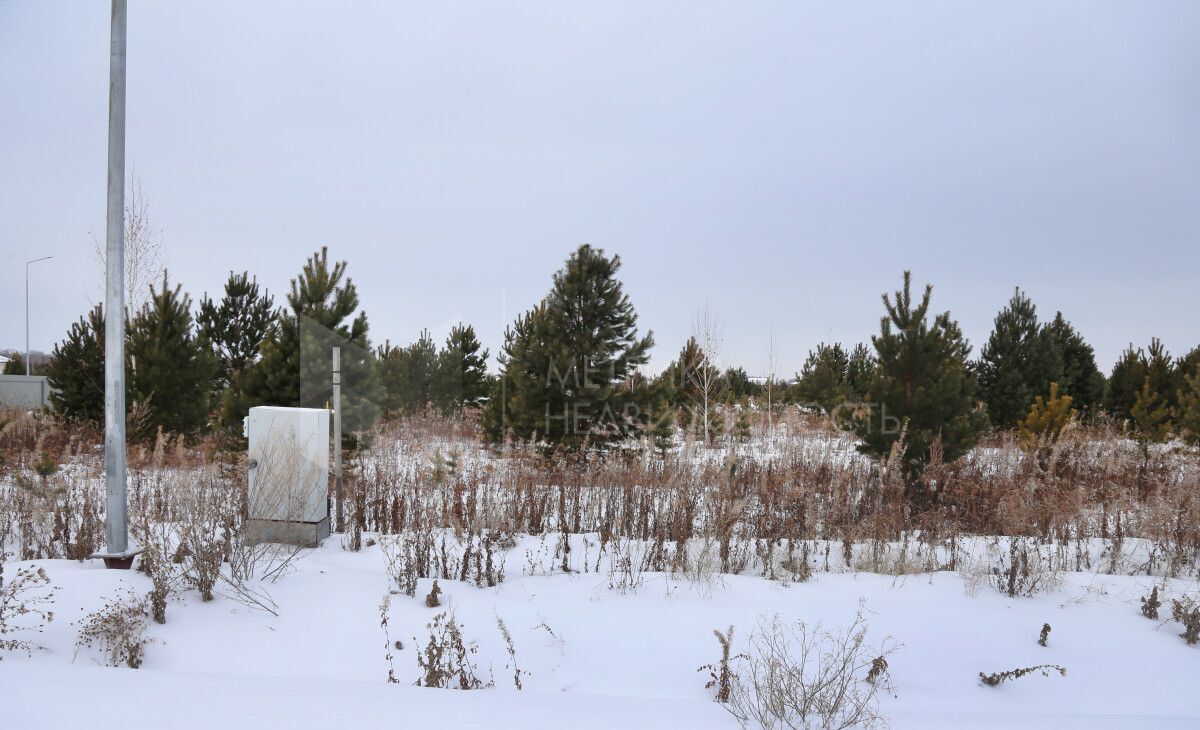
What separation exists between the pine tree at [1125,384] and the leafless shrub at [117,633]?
Result: 68.5ft

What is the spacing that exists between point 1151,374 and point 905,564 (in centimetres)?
1609

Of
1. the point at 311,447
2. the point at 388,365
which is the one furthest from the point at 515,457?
the point at 388,365

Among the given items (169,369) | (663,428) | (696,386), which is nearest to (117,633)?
(663,428)

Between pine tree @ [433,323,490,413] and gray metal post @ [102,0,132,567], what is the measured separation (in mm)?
12224

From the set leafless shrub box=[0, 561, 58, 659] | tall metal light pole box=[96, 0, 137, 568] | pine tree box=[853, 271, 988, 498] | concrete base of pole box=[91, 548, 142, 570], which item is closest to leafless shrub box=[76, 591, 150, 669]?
leafless shrub box=[0, 561, 58, 659]

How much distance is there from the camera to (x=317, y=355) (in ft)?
27.7

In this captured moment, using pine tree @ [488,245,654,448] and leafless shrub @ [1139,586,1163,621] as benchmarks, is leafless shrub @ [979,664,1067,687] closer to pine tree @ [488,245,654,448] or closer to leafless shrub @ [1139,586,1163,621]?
leafless shrub @ [1139,586,1163,621]

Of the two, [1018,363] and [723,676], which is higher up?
[1018,363]

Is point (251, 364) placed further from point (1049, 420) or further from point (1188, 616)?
point (1049, 420)

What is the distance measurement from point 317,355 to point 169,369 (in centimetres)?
580

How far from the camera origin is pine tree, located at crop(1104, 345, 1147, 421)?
17625 mm

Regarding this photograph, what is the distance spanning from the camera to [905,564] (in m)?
5.71

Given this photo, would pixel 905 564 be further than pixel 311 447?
No

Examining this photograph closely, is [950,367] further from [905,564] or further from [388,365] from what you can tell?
[388,365]
